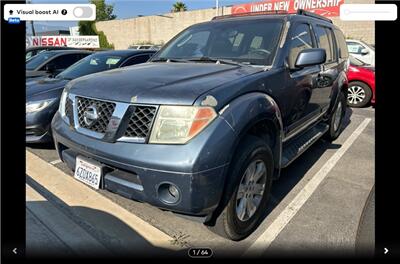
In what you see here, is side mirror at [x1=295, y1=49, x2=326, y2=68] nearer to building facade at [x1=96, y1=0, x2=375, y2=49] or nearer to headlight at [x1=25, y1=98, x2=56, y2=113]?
headlight at [x1=25, y1=98, x2=56, y2=113]

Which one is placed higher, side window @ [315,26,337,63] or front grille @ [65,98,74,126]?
side window @ [315,26,337,63]

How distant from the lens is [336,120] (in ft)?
17.5

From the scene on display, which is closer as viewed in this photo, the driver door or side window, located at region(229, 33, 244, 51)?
the driver door

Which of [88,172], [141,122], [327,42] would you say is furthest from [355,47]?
[88,172]

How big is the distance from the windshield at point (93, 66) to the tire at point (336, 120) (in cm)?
348

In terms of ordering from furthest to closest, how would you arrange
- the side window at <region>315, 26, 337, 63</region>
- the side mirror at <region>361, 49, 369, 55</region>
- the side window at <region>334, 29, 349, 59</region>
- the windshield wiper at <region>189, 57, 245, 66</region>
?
the side mirror at <region>361, 49, 369, 55</region>
the side window at <region>334, 29, 349, 59</region>
the side window at <region>315, 26, 337, 63</region>
the windshield wiper at <region>189, 57, 245, 66</region>

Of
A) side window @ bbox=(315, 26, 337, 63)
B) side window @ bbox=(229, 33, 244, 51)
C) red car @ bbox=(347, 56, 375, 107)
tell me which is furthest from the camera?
red car @ bbox=(347, 56, 375, 107)

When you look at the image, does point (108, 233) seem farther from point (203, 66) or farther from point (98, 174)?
point (203, 66)

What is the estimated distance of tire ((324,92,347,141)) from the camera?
506 cm

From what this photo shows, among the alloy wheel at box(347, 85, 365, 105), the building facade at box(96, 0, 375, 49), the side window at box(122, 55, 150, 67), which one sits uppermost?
the building facade at box(96, 0, 375, 49)

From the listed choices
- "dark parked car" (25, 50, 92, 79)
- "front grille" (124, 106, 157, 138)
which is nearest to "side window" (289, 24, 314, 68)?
"front grille" (124, 106, 157, 138)

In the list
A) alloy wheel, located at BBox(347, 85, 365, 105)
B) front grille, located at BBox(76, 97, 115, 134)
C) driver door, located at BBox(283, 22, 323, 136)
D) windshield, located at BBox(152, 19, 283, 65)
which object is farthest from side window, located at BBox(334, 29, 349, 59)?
front grille, located at BBox(76, 97, 115, 134)

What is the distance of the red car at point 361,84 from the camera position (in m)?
7.71
